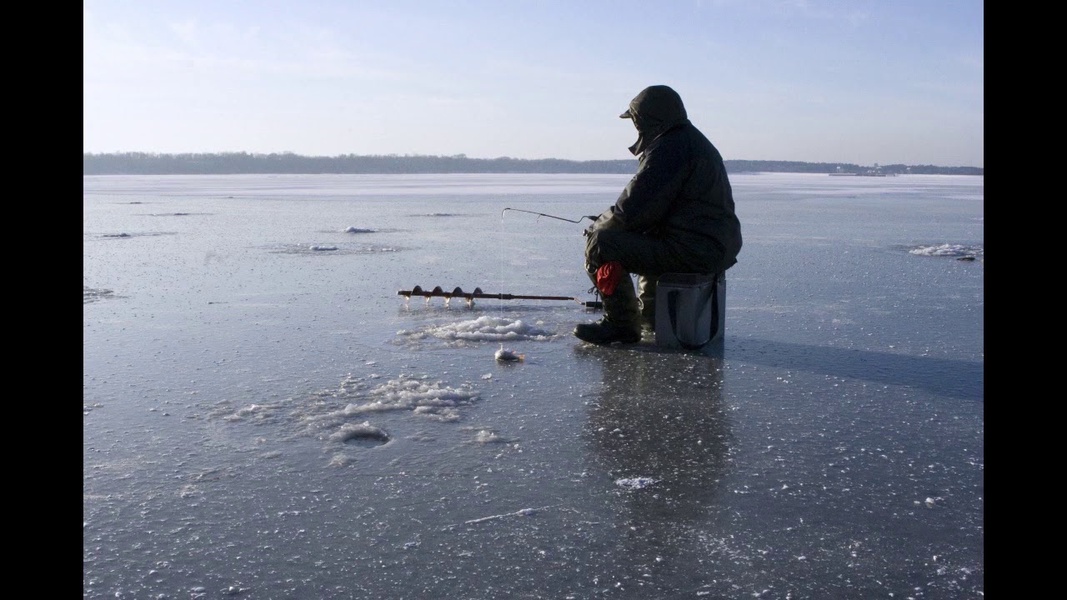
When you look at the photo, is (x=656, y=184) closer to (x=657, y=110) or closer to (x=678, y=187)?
(x=678, y=187)

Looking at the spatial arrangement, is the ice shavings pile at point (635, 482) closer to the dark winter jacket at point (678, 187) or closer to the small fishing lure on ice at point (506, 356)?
the small fishing lure on ice at point (506, 356)

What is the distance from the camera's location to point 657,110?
5.05m

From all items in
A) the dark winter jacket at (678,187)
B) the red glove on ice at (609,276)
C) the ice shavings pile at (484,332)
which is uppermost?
the dark winter jacket at (678,187)

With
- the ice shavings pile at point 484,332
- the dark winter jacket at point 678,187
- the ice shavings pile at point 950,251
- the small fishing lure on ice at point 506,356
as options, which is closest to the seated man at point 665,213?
the dark winter jacket at point 678,187

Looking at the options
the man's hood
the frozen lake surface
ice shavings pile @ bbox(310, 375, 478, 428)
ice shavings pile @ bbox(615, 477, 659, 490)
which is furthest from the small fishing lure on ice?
ice shavings pile @ bbox(615, 477, 659, 490)

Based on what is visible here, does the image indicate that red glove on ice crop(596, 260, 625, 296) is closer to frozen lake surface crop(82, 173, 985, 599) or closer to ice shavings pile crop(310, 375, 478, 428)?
frozen lake surface crop(82, 173, 985, 599)

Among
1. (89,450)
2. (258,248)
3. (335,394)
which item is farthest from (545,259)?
(89,450)

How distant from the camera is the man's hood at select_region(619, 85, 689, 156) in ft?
16.5

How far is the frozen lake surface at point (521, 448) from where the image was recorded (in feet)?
A: 7.55
